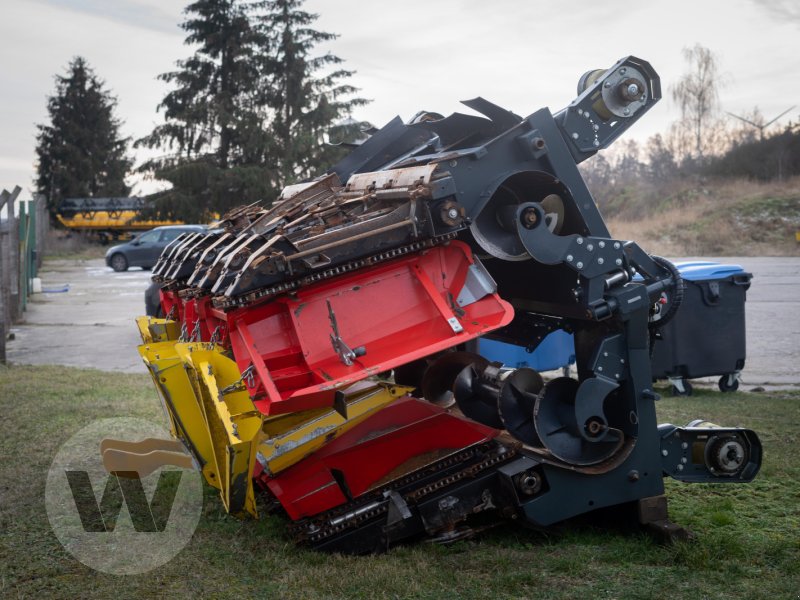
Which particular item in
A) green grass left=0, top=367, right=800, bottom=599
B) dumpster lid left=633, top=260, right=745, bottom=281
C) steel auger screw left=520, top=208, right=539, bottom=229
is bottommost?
green grass left=0, top=367, right=800, bottom=599

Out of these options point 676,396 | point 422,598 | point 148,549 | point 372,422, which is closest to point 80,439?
point 148,549

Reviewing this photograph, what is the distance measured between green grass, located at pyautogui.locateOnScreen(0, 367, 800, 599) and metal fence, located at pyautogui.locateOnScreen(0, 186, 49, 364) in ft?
24.2

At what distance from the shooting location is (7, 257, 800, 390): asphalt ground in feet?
33.3

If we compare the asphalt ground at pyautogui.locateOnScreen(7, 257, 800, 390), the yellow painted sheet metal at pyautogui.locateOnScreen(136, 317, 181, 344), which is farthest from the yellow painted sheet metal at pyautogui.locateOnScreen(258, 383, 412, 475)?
the asphalt ground at pyautogui.locateOnScreen(7, 257, 800, 390)

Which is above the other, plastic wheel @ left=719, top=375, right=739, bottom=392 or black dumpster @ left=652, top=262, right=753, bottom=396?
black dumpster @ left=652, top=262, right=753, bottom=396

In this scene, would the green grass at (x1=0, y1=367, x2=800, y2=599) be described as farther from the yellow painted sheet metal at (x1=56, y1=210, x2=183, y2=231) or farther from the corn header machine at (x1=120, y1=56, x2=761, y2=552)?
the yellow painted sheet metal at (x1=56, y1=210, x2=183, y2=231)

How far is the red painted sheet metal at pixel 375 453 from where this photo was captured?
4281 millimetres

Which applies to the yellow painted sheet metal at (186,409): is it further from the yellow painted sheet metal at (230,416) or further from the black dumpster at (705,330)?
the black dumpster at (705,330)

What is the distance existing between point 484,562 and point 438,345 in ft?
3.56

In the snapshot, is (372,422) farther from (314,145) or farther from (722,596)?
(314,145)

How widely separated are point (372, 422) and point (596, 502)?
1261 millimetres

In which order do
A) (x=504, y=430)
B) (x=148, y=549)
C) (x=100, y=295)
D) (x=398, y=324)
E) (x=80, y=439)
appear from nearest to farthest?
(x=398, y=324) < (x=148, y=549) < (x=504, y=430) < (x=80, y=439) < (x=100, y=295)

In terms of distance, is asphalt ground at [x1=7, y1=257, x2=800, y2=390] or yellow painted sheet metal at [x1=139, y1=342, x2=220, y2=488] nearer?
yellow painted sheet metal at [x1=139, y1=342, x2=220, y2=488]

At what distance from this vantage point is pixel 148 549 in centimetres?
421
